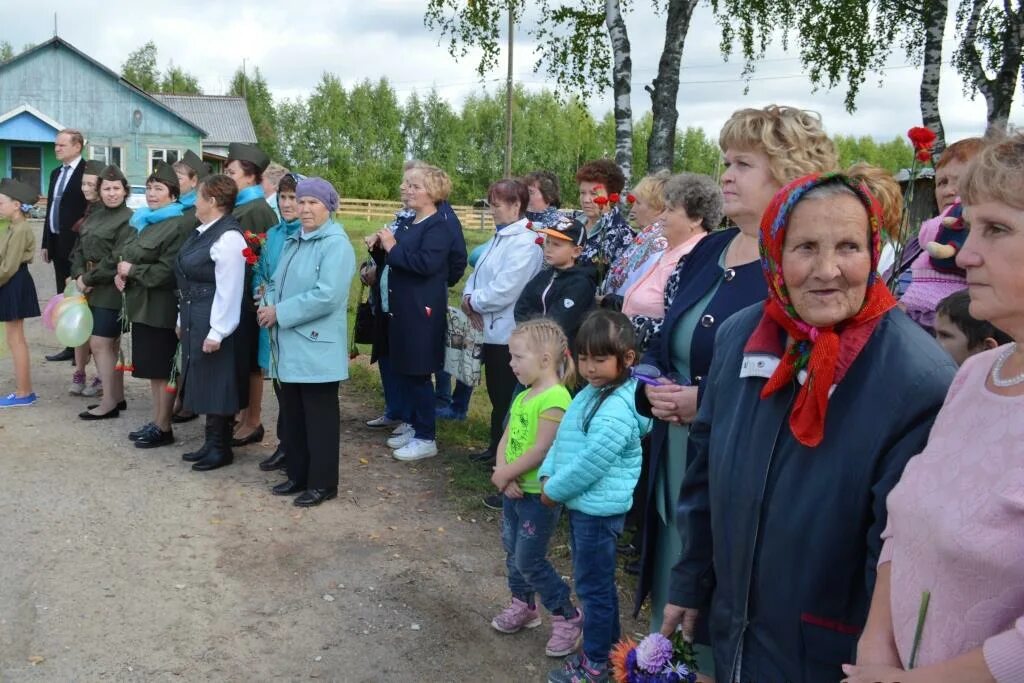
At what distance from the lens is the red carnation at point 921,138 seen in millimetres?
2963

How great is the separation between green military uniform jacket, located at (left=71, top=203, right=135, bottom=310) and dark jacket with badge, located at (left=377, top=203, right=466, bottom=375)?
2.28 meters

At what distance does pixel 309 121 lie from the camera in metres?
58.6

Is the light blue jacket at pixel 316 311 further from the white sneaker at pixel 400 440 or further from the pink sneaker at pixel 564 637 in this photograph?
the pink sneaker at pixel 564 637

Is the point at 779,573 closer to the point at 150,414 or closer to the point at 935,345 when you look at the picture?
the point at 935,345

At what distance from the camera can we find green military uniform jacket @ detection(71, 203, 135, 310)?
7.30 meters

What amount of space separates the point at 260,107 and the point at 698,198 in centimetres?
7394

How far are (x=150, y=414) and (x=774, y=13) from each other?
10.8 meters

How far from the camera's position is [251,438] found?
704 cm

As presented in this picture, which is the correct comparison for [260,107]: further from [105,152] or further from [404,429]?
[404,429]

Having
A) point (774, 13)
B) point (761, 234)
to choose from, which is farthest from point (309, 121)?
point (761, 234)

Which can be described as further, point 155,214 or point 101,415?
point 101,415

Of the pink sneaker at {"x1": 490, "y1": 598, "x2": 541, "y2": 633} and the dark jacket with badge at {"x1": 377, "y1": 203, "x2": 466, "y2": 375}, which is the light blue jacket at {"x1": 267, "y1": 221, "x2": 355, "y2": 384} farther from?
the pink sneaker at {"x1": 490, "y1": 598, "x2": 541, "y2": 633}

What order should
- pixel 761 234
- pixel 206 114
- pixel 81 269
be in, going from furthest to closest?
pixel 206 114, pixel 81 269, pixel 761 234

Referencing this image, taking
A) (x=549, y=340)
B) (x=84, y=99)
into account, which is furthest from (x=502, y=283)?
(x=84, y=99)
